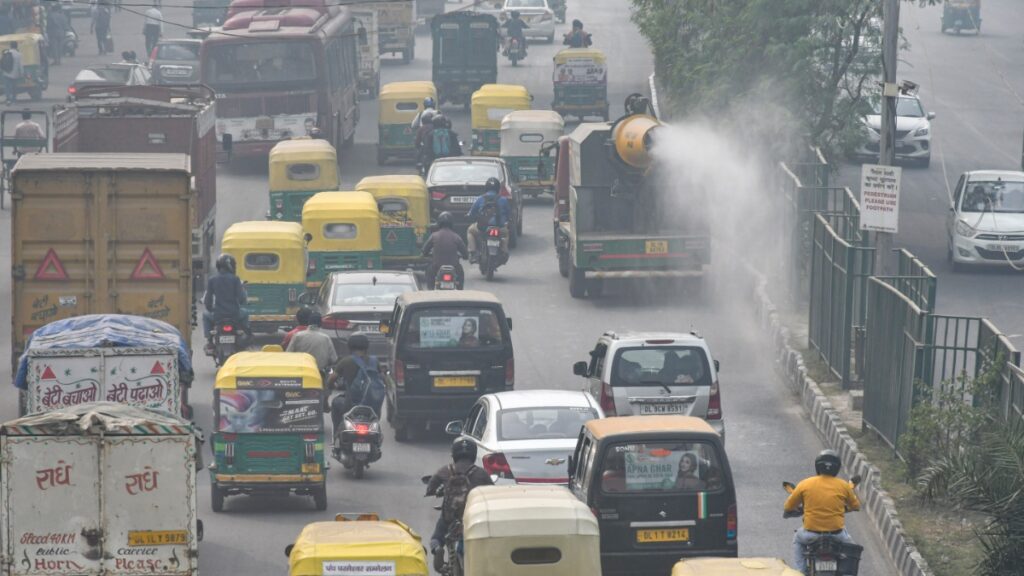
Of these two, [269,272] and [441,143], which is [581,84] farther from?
[269,272]

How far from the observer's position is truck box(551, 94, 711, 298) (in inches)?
1173

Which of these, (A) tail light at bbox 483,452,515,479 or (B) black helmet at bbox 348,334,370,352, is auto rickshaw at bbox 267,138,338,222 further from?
(A) tail light at bbox 483,452,515,479

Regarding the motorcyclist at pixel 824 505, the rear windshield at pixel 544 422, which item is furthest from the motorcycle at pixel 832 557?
the rear windshield at pixel 544 422

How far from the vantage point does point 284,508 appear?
60.0 feet

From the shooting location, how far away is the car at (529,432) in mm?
16641

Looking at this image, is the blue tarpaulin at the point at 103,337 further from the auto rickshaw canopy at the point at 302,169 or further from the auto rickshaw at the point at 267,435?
the auto rickshaw canopy at the point at 302,169

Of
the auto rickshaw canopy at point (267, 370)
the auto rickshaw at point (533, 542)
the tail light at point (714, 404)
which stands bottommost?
the tail light at point (714, 404)

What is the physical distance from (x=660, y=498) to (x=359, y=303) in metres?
10.7

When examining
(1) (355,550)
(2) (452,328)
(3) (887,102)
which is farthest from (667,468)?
(3) (887,102)

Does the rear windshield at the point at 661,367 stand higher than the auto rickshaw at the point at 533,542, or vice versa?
the auto rickshaw at the point at 533,542

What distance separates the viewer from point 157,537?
13.7m

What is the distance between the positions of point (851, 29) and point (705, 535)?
21.6 meters

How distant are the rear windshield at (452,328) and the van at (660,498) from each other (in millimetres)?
6826

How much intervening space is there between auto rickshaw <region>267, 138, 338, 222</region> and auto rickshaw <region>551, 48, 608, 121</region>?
15798 mm
